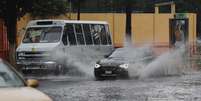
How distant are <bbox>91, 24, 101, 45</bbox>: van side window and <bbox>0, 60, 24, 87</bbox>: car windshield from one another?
21.4 meters

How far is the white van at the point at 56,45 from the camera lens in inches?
1204

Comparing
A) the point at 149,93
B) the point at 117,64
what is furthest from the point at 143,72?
the point at 149,93

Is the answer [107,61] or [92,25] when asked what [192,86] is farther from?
[92,25]

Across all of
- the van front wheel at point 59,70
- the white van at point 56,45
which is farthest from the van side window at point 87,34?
the van front wheel at point 59,70

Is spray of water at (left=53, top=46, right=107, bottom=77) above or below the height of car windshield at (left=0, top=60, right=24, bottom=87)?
below

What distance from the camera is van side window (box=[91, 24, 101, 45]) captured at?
33.4 m

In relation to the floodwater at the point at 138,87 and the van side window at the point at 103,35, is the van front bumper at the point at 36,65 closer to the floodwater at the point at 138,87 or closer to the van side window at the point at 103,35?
the floodwater at the point at 138,87

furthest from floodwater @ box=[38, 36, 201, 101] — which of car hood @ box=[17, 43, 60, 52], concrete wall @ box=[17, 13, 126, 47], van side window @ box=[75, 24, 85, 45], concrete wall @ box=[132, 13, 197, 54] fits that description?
concrete wall @ box=[132, 13, 197, 54]

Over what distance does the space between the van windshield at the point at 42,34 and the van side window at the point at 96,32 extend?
2592 millimetres

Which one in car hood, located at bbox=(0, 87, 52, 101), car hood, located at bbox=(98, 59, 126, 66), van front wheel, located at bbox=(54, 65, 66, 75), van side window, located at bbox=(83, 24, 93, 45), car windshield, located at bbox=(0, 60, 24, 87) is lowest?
van front wheel, located at bbox=(54, 65, 66, 75)

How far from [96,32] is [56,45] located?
380 centimetres

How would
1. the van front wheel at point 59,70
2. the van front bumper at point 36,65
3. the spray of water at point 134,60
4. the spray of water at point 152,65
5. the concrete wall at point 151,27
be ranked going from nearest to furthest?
1. the spray of water at point 152,65
2. the spray of water at point 134,60
3. the van front bumper at point 36,65
4. the van front wheel at point 59,70
5. the concrete wall at point 151,27

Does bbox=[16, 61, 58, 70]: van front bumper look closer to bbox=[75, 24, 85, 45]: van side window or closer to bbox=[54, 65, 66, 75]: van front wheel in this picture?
bbox=[54, 65, 66, 75]: van front wheel

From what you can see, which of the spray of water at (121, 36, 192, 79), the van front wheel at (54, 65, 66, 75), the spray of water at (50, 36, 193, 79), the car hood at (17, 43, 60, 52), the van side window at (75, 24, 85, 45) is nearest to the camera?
the spray of water at (121, 36, 192, 79)
